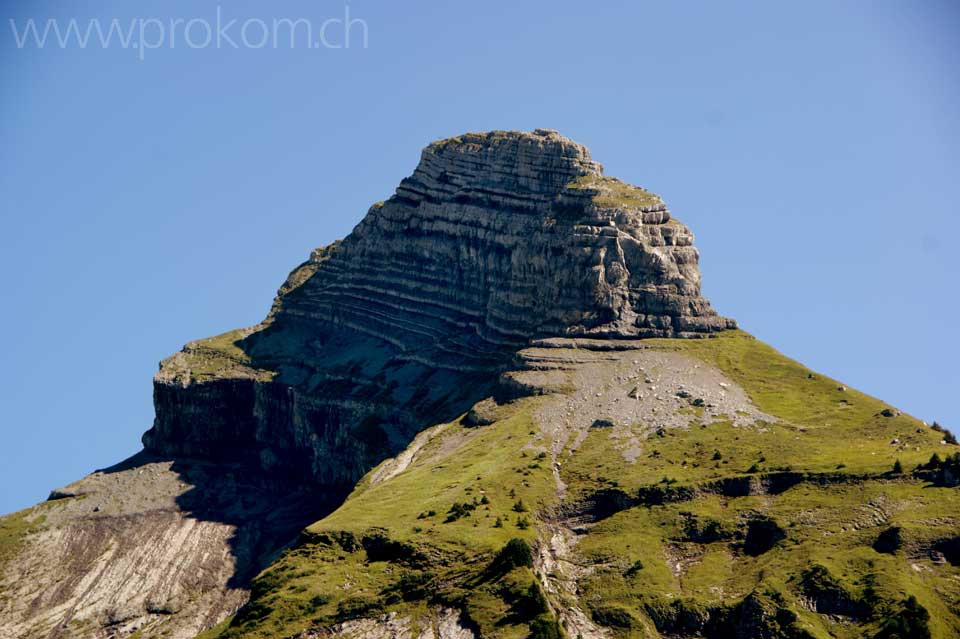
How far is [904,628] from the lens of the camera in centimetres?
19925
